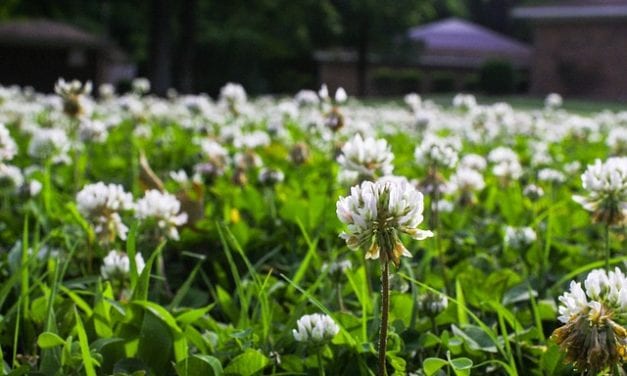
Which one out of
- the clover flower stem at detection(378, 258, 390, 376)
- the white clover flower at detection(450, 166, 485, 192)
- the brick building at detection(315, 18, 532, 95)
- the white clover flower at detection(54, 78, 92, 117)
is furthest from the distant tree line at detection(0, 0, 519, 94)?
the clover flower stem at detection(378, 258, 390, 376)

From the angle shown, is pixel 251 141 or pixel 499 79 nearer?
pixel 251 141

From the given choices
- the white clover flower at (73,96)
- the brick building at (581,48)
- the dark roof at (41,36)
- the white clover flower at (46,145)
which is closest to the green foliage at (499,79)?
the brick building at (581,48)

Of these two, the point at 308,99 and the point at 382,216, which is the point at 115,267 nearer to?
the point at 382,216

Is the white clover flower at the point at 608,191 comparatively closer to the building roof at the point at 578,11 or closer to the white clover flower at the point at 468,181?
the white clover flower at the point at 468,181

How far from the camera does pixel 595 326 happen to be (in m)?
1.07

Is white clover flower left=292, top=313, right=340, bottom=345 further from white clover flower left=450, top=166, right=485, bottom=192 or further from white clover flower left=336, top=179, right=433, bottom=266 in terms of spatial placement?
white clover flower left=450, top=166, right=485, bottom=192

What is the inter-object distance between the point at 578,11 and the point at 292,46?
31.5ft

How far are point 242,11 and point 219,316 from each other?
77.8 feet

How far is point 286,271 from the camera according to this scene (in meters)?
2.13

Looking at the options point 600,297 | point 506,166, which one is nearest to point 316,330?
point 600,297

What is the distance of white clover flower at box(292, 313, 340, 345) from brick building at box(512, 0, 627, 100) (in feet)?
91.7

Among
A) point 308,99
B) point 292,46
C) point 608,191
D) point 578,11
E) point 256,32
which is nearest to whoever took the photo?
point 608,191

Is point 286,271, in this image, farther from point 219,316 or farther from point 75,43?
point 75,43

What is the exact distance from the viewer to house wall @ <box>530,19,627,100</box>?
91.6ft
